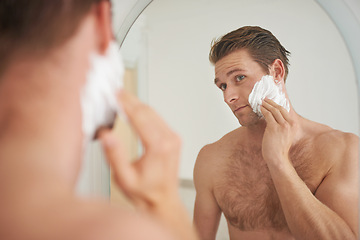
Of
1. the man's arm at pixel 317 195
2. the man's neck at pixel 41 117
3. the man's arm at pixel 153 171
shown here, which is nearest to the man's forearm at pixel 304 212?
the man's arm at pixel 317 195

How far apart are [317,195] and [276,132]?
Result: 0.20 meters

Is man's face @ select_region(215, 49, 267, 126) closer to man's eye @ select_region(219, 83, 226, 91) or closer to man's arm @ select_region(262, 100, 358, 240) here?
man's eye @ select_region(219, 83, 226, 91)

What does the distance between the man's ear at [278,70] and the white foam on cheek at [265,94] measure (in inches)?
0.8

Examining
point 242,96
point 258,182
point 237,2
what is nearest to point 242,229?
point 258,182

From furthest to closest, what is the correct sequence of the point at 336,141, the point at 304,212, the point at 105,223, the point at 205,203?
the point at 205,203, the point at 336,141, the point at 304,212, the point at 105,223

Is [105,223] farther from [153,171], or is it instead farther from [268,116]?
[268,116]

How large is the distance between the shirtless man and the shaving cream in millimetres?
698

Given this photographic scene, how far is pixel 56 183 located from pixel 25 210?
0.13ft

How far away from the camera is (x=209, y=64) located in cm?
137

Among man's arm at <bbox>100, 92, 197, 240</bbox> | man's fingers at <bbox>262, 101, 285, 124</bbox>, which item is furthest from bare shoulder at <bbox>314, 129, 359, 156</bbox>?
man's arm at <bbox>100, 92, 197, 240</bbox>

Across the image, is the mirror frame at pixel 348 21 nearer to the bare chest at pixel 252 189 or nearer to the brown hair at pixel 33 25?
the bare chest at pixel 252 189

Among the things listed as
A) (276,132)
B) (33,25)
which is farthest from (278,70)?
(33,25)

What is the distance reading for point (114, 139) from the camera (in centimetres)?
50

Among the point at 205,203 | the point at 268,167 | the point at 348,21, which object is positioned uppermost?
the point at 348,21
